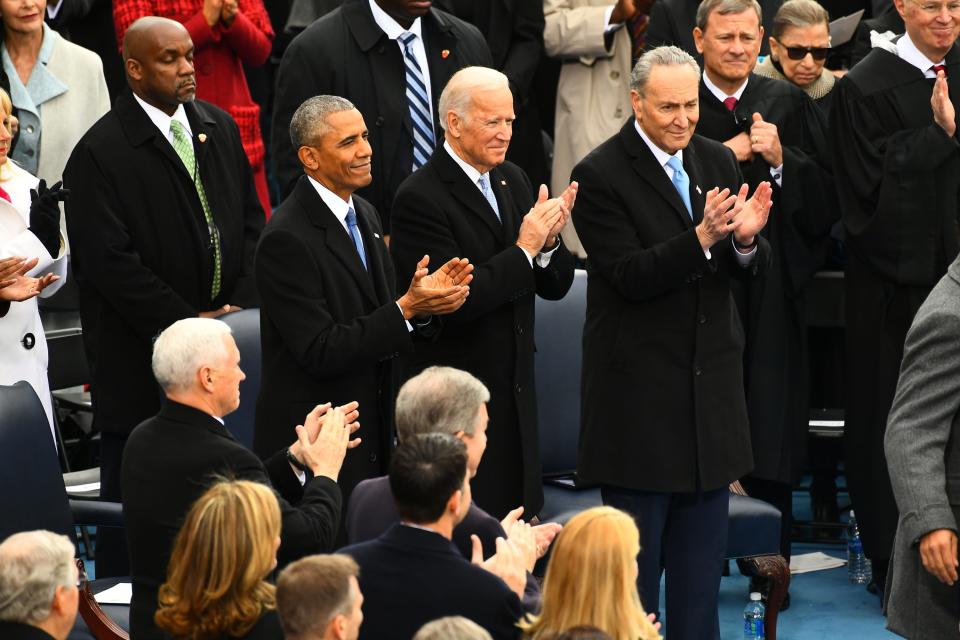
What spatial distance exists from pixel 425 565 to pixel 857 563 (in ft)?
12.1

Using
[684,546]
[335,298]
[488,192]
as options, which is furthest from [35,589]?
[684,546]

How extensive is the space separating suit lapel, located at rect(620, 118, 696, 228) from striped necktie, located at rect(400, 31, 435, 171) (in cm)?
143

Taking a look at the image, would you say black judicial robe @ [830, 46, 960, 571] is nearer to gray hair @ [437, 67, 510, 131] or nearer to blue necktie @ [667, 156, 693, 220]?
blue necktie @ [667, 156, 693, 220]

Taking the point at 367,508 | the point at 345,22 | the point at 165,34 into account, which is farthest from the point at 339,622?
the point at 345,22

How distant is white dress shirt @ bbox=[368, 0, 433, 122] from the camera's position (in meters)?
6.54

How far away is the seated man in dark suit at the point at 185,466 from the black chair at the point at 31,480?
0.67 meters

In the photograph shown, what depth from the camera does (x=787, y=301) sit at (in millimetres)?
6715

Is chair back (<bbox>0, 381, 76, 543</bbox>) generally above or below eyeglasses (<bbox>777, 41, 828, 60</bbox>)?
below

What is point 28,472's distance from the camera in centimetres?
496

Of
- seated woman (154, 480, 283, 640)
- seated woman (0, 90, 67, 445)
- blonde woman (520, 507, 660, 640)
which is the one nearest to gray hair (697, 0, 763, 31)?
seated woman (0, 90, 67, 445)

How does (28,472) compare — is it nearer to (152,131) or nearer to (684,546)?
(152,131)

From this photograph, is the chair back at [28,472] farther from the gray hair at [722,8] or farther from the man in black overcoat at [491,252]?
the gray hair at [722,8]

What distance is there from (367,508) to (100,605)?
1.37 metres

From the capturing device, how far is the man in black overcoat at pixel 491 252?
525 centimetres
